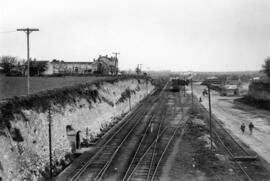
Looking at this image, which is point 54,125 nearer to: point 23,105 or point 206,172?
→ point 23,105

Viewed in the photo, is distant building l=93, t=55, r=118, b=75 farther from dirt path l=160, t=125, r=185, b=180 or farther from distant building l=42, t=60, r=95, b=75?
dirt path l=160, t=125, r=185, b=180

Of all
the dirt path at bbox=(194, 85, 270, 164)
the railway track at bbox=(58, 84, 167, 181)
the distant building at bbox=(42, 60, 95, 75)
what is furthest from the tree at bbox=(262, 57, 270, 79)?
the distant building at bbox=(42, 60, 95, 75)

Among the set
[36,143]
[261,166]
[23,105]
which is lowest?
[261,166]

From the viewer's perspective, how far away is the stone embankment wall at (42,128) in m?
24.0

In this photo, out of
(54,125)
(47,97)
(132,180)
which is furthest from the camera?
(47,97)

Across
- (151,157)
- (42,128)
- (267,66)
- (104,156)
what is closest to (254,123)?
(151,157)

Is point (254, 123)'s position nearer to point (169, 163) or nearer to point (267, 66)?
point (169, 163)

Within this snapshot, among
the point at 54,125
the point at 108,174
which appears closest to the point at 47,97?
the point at 54,125

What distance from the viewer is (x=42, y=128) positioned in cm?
3016

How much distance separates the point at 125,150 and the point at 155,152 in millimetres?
3374

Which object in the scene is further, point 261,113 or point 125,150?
point 261,113

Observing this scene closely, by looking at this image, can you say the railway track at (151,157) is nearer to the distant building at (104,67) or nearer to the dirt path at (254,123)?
the dirt path at (254,123)

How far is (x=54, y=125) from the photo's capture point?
33.3m

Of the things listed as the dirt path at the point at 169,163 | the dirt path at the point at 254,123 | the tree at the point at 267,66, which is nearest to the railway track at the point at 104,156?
the dirt path at the point at 169,163
